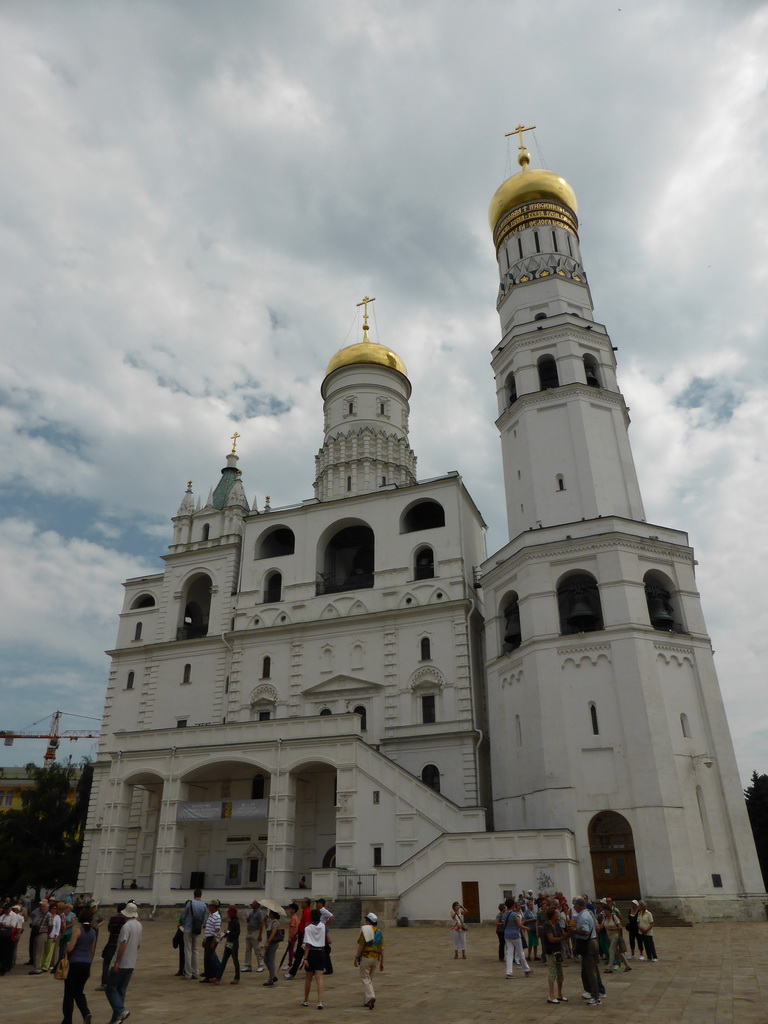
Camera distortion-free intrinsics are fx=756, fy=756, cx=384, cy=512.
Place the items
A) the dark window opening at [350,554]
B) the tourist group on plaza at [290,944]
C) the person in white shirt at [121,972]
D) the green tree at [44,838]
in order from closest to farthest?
1. the person in white shirt at [121,972]
2. the tourist group on plaza at [290,944]
3. the dark window opening at [350,554]
4. the green tree at [44,838]

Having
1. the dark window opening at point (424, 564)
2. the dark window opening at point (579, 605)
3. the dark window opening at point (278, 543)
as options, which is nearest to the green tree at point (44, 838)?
the dark window opening at point (278, 543)

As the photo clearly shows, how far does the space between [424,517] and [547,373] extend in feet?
29.6

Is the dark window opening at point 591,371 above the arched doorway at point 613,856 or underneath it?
above

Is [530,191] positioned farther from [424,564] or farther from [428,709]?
[428,709]

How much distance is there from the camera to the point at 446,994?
11680 millimetres

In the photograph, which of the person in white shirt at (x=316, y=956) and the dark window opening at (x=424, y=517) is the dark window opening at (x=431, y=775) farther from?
the person in white shirt at (x=316, y=956)

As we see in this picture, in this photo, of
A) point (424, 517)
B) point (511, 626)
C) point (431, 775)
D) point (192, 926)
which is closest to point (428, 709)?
point (431, 775)

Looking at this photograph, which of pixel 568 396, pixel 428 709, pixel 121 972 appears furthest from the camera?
pixel 568 396

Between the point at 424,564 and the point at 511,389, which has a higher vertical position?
the point at 511,389

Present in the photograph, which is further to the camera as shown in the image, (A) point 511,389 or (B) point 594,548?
(A) point 511,389

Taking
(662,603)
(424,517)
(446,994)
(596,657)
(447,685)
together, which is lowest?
(446,994)

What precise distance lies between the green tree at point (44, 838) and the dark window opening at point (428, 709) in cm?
2440

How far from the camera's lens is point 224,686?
35812 mm

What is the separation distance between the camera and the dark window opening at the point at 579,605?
27364 mm
